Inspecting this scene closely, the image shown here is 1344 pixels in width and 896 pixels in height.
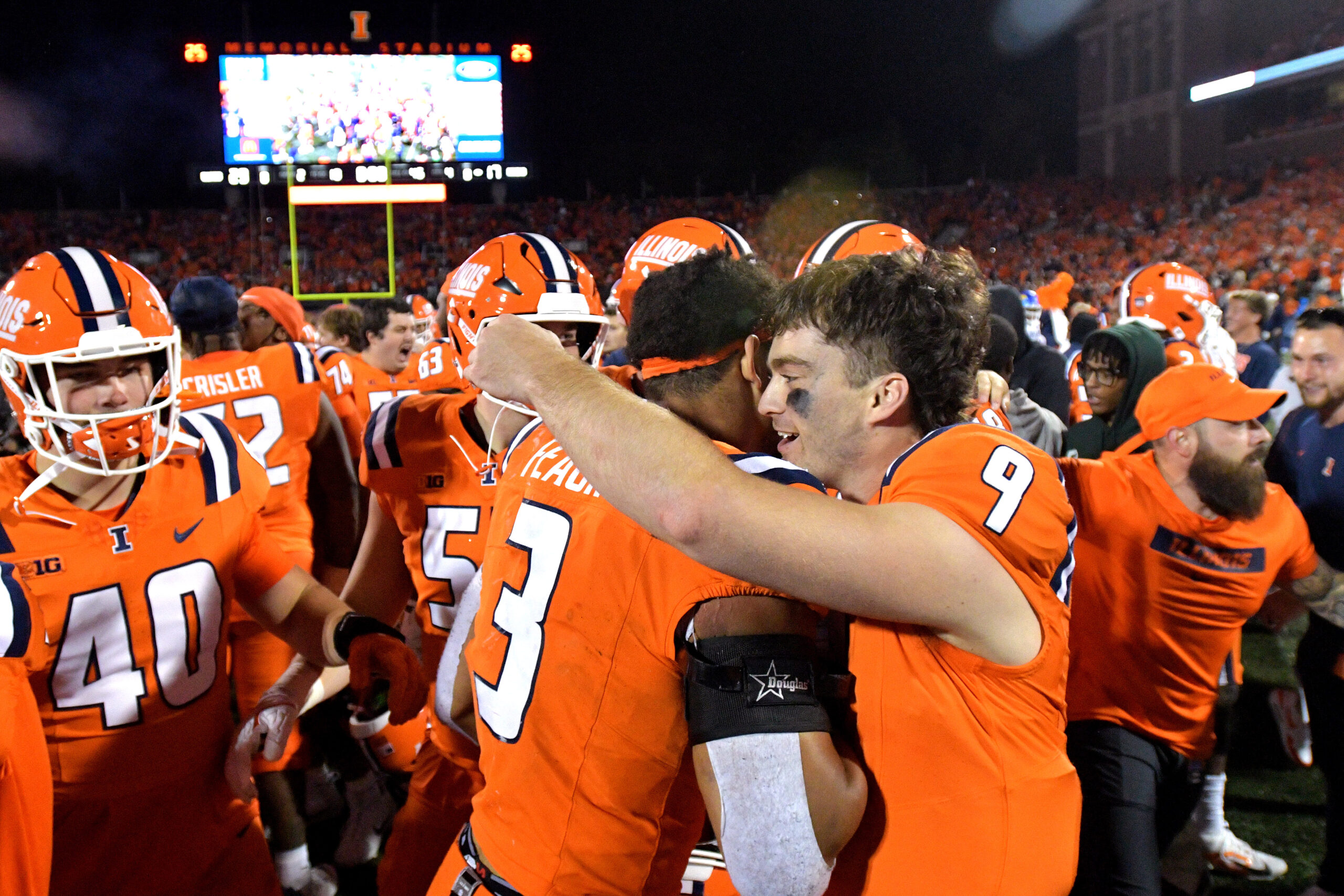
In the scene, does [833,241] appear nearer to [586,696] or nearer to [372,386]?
[586,696]

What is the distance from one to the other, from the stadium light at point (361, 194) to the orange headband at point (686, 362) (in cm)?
1770

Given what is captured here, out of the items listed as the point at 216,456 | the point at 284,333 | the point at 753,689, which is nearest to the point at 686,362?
the point at 753,689

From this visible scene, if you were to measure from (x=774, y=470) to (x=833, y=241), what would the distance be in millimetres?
1769

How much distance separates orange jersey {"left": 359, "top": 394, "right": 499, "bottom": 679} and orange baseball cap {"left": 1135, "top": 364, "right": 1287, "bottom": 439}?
6.97ft

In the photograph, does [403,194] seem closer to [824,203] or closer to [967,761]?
[824,203]

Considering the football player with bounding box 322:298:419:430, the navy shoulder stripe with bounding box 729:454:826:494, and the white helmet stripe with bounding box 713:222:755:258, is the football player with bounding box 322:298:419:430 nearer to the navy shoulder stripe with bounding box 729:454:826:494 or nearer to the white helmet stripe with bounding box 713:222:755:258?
the white helmet stripe with bounding box 713:222:755:258

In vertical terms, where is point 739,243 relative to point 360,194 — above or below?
below

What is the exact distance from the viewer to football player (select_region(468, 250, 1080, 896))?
132cm

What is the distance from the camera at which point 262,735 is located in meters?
2.38

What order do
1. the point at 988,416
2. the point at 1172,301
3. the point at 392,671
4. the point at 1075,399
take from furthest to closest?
the point at 1075,399, the point at 1172,301, the point at 988,416, the point at 392,671

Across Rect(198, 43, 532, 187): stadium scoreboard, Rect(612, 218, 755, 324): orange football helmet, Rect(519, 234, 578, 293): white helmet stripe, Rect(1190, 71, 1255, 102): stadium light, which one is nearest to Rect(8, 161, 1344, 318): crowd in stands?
Rect(1190, 71, 1255, 102): stadium light

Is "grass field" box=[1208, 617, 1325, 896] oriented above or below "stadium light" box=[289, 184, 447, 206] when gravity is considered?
below

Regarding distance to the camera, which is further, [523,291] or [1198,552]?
[523,291]

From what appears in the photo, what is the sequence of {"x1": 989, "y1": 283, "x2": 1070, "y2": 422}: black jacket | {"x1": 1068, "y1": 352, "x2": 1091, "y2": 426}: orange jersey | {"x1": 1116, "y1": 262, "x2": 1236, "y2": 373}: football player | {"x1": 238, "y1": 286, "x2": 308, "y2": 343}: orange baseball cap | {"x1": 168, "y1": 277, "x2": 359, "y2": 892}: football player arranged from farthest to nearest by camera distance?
{"x1": 1068, "y1": 352, "x2": 1091, "y2": 426}: orange jersey < {"x1": 989, "y1": 283, "x2": 1070, "y2": 422}: black jacket < {"x1": 1116, "y1": 262, "x2": 1236, "y2": 373}: football player < {"x1": 238, "y1": 286, "x2": 308, "y2": 343}: orange baseball cap < {"x1": 168, "y1": 277, "x2": 359, "y2": 892}: football player
